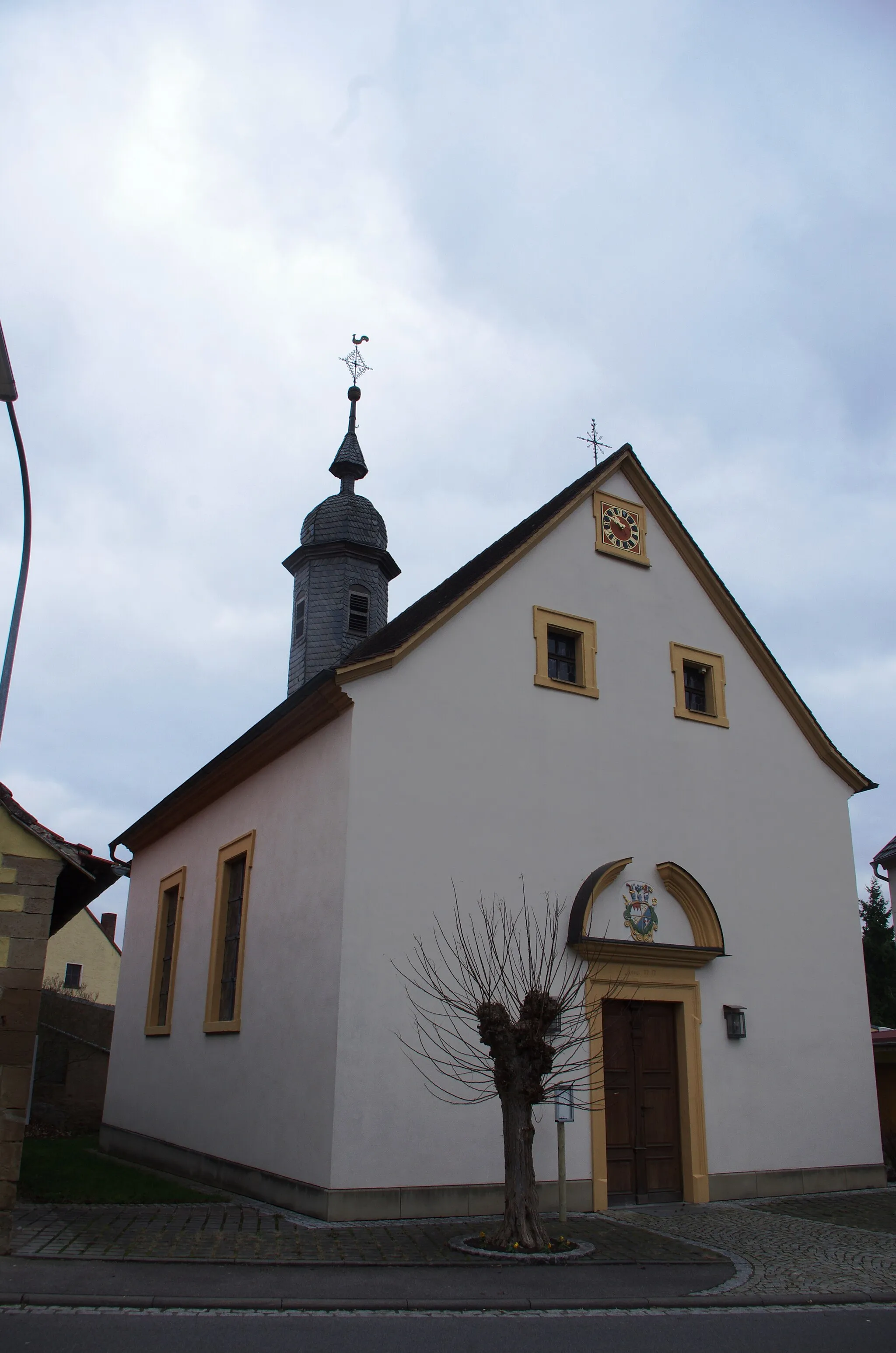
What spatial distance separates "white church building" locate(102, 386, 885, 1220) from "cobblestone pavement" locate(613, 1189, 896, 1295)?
0.59m

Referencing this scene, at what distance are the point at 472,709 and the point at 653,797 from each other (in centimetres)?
284

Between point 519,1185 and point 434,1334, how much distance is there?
254 centimetres

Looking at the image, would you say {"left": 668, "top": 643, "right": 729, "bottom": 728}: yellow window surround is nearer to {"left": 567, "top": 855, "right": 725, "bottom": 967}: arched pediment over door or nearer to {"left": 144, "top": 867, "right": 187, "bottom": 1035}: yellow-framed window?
{"left": 567, "top": 855, "right": 725, "bottom": 967}: arched pediment over door

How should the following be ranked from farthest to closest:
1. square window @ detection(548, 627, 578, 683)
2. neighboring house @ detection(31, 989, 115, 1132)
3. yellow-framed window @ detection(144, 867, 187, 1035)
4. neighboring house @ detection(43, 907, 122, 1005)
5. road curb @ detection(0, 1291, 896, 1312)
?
neighboring house @ detection(43, 907, 122, 1005) → neighboring house @ detection(31, 989, 115, 1132) → yellow-framed window @ detection(144, 867, 187, 1035) → square window @ detection(548, 627, 578, 683) → road curb @ detection(0, 1291, 896, 1312)

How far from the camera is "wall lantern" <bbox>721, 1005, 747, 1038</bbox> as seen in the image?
13.0 metres

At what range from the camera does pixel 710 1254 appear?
29.8ft

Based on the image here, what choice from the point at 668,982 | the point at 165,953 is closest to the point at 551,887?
the point at 668,982

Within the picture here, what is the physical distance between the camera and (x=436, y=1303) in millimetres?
7047

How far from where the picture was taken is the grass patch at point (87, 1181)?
11281 mm

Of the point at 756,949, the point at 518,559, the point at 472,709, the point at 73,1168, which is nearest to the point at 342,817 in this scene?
the point at 472,709

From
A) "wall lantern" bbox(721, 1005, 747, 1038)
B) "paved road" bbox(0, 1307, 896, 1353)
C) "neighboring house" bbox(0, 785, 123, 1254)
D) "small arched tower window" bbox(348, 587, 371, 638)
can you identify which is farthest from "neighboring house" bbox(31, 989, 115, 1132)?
"paved road" bbox(0, 1307, 896, 1353)

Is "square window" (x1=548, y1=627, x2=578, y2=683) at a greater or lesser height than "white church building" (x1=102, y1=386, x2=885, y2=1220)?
greater

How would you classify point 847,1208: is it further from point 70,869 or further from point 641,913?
point 70,869

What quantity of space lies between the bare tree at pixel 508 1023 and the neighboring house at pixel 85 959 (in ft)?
99.9
